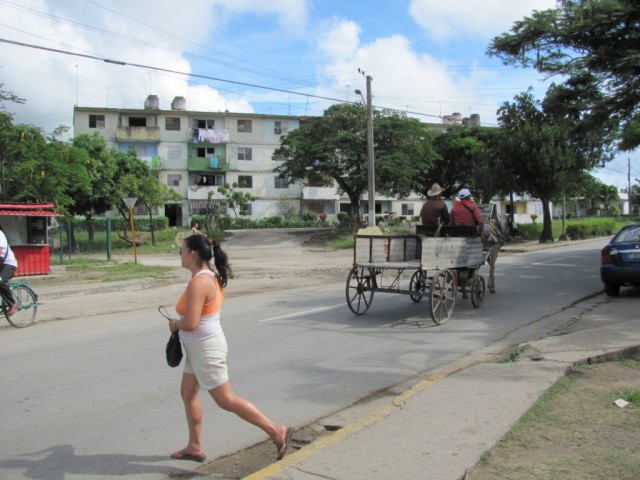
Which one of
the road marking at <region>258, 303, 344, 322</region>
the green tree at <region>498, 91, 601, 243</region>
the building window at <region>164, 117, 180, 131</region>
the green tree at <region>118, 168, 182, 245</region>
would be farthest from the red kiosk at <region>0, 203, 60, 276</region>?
the building window at <region>164, 117, 180, 131</region>

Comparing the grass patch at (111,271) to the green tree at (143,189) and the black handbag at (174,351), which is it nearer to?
the green tree at (143,189)

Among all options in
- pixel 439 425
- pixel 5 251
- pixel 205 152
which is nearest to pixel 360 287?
pixel 439 425

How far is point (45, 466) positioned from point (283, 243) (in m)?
33.9

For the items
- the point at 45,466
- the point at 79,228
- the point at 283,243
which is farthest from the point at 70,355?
the point at 283,243

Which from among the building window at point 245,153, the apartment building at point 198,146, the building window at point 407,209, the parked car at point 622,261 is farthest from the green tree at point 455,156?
the parked car at point 622,261

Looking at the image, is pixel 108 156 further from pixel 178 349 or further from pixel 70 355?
pixel 178 349

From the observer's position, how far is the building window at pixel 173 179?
56.0 meters

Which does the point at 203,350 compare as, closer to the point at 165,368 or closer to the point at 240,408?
the point at 240,408

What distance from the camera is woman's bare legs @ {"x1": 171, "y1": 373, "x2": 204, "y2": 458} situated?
162 inches

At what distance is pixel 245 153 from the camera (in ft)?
188

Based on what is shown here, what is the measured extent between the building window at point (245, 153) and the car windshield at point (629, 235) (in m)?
48.0

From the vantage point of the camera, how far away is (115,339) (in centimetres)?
866

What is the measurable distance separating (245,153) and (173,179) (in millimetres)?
7756

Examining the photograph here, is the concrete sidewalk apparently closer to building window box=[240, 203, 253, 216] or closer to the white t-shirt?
the white t-shirt
